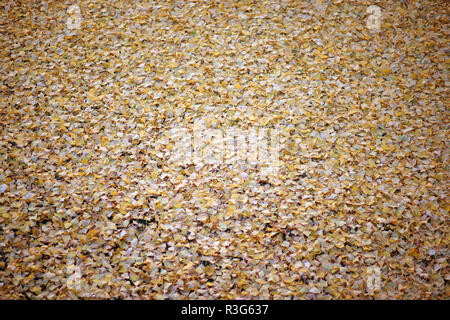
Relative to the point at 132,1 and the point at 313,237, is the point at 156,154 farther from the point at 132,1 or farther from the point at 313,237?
the point at 132,1

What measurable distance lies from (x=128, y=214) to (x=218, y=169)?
0.70 m

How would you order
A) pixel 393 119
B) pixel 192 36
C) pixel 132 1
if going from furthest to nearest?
pixel 132 1 < pixel 192 36 < pixel 393 119

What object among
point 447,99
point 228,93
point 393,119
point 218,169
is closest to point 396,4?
point 447,99

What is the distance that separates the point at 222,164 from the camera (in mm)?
2488

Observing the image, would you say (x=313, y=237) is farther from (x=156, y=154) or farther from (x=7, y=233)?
(x=7, y=233)

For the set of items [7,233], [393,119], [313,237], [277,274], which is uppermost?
[393,119]

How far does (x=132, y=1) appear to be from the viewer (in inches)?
133

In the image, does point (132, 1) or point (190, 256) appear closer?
point (190, 256)

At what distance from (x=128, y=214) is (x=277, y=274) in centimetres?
106

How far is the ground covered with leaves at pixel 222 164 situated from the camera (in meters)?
2.09

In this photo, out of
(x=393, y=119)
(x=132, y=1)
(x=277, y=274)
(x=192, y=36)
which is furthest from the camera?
(x=132, y=1)

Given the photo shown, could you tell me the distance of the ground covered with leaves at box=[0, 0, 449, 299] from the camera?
2.09 m

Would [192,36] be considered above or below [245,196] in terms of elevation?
above

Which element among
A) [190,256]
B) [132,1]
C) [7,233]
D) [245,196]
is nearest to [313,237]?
[245,196]
